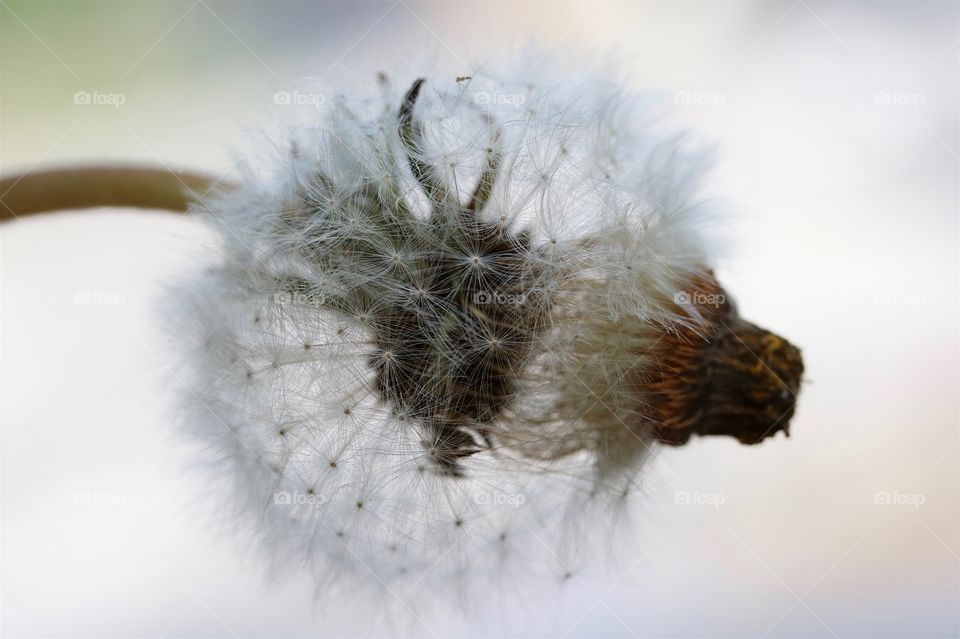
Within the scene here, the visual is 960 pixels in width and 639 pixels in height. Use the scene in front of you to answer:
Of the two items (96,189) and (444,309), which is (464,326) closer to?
(444,309)

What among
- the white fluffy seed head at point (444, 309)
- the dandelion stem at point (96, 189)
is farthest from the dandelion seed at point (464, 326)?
the dandelion stem at point (96, 189)

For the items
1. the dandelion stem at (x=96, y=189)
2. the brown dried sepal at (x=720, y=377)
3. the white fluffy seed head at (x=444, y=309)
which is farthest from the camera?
the dandelion stem at (x=96, y=189)

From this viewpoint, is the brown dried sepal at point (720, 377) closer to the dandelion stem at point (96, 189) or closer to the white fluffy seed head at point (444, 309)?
the white fluffy seed head at point (444, 309)

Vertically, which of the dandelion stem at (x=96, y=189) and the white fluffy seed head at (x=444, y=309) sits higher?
the dandelion stem at (x=96, y=189)

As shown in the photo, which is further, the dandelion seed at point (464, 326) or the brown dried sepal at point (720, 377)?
the brown dried sepal at point (720, 377)

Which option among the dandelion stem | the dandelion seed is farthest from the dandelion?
the dandelion stem

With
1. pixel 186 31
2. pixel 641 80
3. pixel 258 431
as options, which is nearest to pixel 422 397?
pixel 258 431

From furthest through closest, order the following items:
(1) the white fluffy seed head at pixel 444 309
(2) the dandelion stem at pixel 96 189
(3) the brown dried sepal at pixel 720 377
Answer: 1. (2) the dandelion stem at pixel 96 189
2. (3) the brown dried sepal at pixel 720 377
3. (1) the white fluffy seed head at pixel 444 309

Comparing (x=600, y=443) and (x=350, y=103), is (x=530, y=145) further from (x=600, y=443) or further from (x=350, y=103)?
(x=600, y=443)
